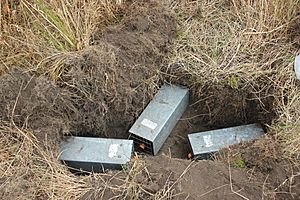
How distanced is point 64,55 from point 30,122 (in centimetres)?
52

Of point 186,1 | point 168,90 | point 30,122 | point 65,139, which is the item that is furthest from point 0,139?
point 186,1

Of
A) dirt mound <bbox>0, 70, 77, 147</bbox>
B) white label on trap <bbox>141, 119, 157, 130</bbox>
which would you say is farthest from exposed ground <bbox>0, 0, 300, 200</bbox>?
white label on trap <bbox>141, 119, 157, 130</bbox>

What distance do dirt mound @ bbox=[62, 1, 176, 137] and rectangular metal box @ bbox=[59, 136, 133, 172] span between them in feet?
0.48

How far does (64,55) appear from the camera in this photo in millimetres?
3121

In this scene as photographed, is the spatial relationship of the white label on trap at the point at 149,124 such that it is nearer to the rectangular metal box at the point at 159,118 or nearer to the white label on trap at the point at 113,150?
the rectangular metal box at the point at 159,118

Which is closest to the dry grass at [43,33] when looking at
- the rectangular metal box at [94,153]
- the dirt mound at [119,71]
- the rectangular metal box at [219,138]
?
the dirt mound at [119,71]

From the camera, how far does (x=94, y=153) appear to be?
291cm

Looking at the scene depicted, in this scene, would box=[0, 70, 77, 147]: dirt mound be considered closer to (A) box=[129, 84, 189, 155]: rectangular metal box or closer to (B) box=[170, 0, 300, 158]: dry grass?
(A) box=[129, 84, 189, 155]: rectangular metal box

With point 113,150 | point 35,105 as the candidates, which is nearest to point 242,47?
point 113,150

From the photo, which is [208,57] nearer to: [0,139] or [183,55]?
[183,55]

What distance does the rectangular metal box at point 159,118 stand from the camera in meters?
3.10

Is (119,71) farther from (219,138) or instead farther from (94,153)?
(219,138)

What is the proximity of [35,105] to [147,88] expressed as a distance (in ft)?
2.55

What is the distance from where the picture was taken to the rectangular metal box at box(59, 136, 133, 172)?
2867 millimetres
